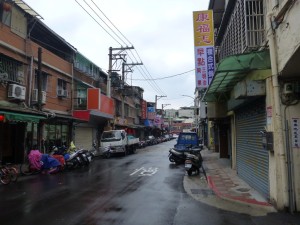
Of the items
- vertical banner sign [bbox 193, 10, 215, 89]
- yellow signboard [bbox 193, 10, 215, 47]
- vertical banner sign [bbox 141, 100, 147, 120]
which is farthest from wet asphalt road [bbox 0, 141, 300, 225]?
vertical banner sign [bbox 141, 100, 147, 120]

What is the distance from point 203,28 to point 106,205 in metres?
11.8

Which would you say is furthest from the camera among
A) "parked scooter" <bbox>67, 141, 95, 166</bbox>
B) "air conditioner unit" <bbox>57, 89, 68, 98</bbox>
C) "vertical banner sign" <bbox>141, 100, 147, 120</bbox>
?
"vertical banner sign" <bbox>141, 100, 147, 120</bbox>

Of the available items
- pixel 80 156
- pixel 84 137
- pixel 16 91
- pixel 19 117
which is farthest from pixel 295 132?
pixel 84 137

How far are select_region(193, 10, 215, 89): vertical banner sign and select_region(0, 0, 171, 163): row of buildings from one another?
885 cm

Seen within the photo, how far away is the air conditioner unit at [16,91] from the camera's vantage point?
1892 cm

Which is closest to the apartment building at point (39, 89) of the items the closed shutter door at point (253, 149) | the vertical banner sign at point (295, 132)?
the closed shutter door at point (253, 149)

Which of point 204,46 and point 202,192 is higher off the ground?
point 204,46

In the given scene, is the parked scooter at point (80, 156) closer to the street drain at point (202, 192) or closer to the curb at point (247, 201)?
the street drain at point (202, 192)

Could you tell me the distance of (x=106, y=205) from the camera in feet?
30.1

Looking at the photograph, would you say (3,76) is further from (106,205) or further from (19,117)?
(106,205)

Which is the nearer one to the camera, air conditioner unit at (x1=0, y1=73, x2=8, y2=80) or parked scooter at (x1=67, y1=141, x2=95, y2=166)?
air conditioner unit at (x1=0, y1=73, x2=8, y2=80)

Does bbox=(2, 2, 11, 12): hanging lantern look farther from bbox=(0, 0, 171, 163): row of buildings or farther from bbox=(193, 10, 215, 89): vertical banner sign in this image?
bbox=(193, 10, 215, 89): vertical banner sign

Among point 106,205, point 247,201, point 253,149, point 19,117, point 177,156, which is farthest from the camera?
point 177,156

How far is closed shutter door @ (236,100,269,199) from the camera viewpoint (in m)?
10.3
